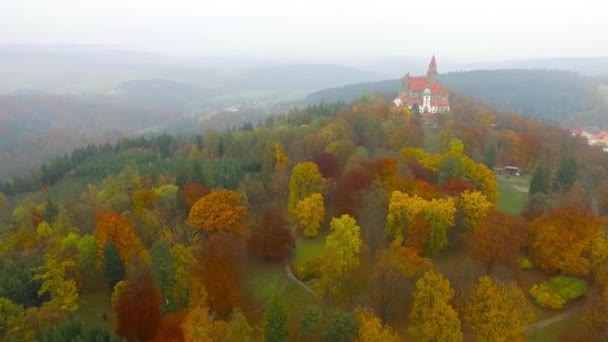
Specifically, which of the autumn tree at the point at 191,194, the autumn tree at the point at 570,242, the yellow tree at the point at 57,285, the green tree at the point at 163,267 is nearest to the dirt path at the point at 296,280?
the green tree at the point at 163,267

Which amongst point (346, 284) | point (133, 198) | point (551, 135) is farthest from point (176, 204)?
point (551, 135)

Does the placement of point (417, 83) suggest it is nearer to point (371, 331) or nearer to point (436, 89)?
point (436, 89)

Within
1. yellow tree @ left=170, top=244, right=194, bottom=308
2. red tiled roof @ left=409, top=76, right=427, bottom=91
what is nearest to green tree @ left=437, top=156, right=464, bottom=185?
yellow tree @ left=170, top=244, right=194, bottom=308

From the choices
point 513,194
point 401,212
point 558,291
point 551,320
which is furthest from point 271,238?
point 513,194

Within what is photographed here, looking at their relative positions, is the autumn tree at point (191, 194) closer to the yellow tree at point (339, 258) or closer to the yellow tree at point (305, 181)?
the yellow tree at point (305, 181)

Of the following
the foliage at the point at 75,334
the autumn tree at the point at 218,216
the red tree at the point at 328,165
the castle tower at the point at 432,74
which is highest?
the castle tower at the point at 432,74

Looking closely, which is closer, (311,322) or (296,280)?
(311,322)
